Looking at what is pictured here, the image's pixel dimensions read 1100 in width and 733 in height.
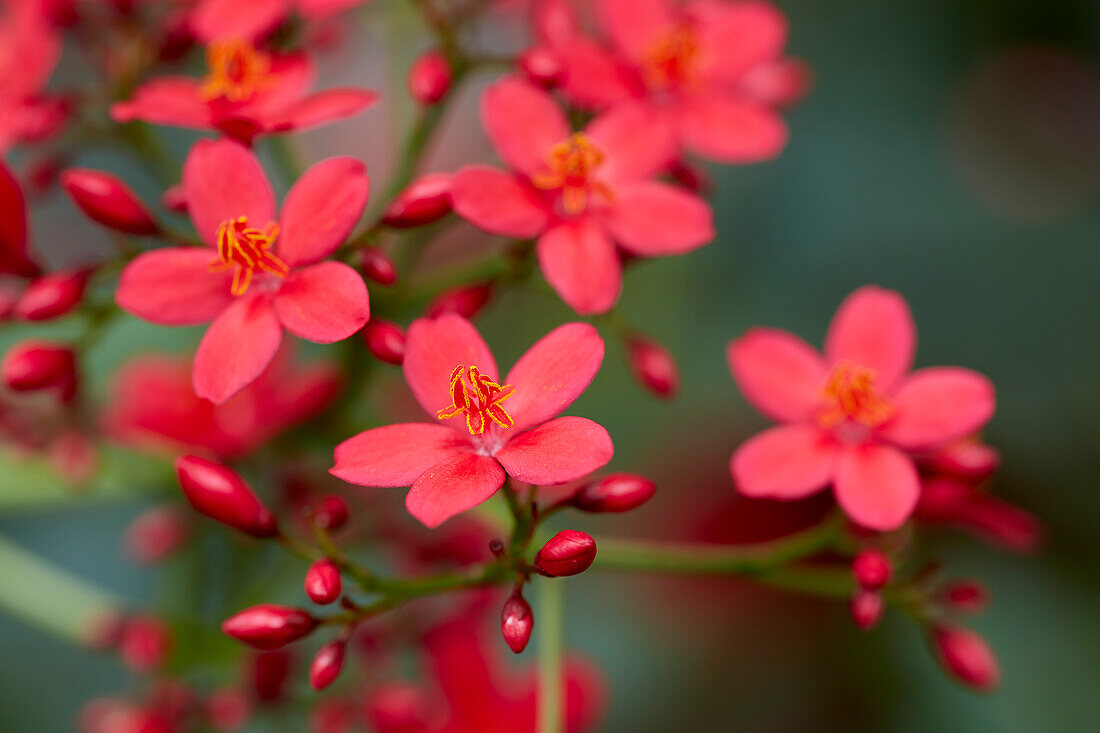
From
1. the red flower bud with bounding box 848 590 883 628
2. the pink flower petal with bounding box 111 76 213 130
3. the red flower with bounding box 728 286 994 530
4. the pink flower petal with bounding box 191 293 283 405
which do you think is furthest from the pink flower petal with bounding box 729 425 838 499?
the pink flower petal with bounding box 111 76 213 130

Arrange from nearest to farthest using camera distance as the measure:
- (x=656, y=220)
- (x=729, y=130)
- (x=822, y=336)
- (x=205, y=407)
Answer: (x=656, y=220) → (x=729, y=130) → (x=205, y=407) → (x=822, y=336)

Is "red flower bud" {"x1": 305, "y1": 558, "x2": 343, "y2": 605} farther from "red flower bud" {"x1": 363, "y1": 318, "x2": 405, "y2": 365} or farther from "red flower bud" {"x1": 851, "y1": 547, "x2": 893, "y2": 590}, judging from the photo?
"red flower bud" {"x1": 851, "y1": 547, "x2": 893, "y2": 590}

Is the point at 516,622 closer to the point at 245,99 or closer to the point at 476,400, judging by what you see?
the point at 476,400

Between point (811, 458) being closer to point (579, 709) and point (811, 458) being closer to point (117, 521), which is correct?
point (579, 709)

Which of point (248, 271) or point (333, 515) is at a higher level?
point (248, 271)

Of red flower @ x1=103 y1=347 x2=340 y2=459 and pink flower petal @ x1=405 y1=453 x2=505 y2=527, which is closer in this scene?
pink flower petal @ x1=405 y1=453 x2=505 y2=527

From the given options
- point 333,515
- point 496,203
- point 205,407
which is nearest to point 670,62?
point 496,203

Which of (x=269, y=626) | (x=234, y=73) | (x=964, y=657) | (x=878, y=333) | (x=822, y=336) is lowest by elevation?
(x=822, y=336)
